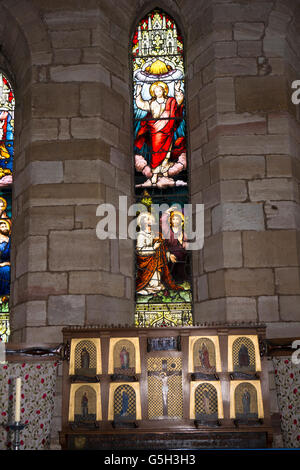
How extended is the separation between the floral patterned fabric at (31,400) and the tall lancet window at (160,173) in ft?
5.05

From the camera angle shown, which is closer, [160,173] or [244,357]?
[244,357]

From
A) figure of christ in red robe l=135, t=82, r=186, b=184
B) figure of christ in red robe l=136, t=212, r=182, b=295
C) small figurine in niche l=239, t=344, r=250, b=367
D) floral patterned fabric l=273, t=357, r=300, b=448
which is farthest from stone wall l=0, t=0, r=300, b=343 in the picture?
small figurine in niche l=239, t=344, r=250, b=367

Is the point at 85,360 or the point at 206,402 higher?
the point at 85,360

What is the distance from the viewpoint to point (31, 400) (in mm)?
4570

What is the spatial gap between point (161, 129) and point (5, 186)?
5.95ft

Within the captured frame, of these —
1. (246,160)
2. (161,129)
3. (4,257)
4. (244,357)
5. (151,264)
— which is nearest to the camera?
(244,357)

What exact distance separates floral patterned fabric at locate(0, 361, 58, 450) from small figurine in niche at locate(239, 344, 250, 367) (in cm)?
145

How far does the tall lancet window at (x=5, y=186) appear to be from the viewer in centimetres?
628

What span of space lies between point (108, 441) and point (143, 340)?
30.0 inches

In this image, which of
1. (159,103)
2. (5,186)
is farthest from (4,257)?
(159,103)

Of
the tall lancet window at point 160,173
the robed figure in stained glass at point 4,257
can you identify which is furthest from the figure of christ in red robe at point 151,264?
the robed figure in stained glass at point 4,257

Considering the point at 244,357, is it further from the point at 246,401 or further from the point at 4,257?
the point at 4,257

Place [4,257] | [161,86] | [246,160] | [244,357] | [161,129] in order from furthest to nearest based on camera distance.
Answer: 1. [161,86]
2. [161,129]
3. [4,257]
4. [246,160]
5. [244,357]

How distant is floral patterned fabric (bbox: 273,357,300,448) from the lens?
4492 millimetres
